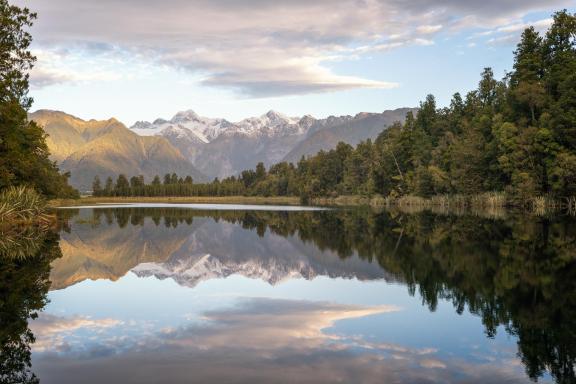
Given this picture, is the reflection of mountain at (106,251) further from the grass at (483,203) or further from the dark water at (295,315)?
the grass at (483,203)

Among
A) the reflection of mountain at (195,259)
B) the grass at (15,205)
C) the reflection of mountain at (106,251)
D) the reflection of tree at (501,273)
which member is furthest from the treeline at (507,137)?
the grass at (15,205)

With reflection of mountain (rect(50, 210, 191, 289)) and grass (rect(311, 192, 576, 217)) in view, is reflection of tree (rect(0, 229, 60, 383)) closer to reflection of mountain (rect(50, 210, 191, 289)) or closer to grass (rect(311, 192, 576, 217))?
reflection of mountain (rect(50, 210, 191, 289))

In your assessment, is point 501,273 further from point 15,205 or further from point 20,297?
point 15,205

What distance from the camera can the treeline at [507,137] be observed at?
7581 cm

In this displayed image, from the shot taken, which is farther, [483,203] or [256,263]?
[483,203]

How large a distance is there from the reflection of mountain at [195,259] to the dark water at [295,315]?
187 mm

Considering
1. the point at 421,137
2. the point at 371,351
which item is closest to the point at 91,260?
the point at 371,351

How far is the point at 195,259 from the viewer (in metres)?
34.2

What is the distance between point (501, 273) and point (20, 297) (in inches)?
729

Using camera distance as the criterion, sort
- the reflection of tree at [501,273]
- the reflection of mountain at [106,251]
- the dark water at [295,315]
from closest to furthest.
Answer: the dark water at [295,315], the reflection of tree at [501,273], the reflection of mountain at [106,251]

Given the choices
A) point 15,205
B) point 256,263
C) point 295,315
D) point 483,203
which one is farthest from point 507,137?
point 295,315

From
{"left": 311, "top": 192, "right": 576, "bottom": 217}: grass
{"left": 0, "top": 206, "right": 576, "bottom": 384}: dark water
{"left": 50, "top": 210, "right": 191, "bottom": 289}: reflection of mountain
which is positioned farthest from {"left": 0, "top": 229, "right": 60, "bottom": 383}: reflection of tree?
{"left": 311, "top": 192, "right": 576, "bottom": 217}: grass

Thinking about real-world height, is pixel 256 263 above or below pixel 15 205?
below

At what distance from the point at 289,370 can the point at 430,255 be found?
2055 cm
